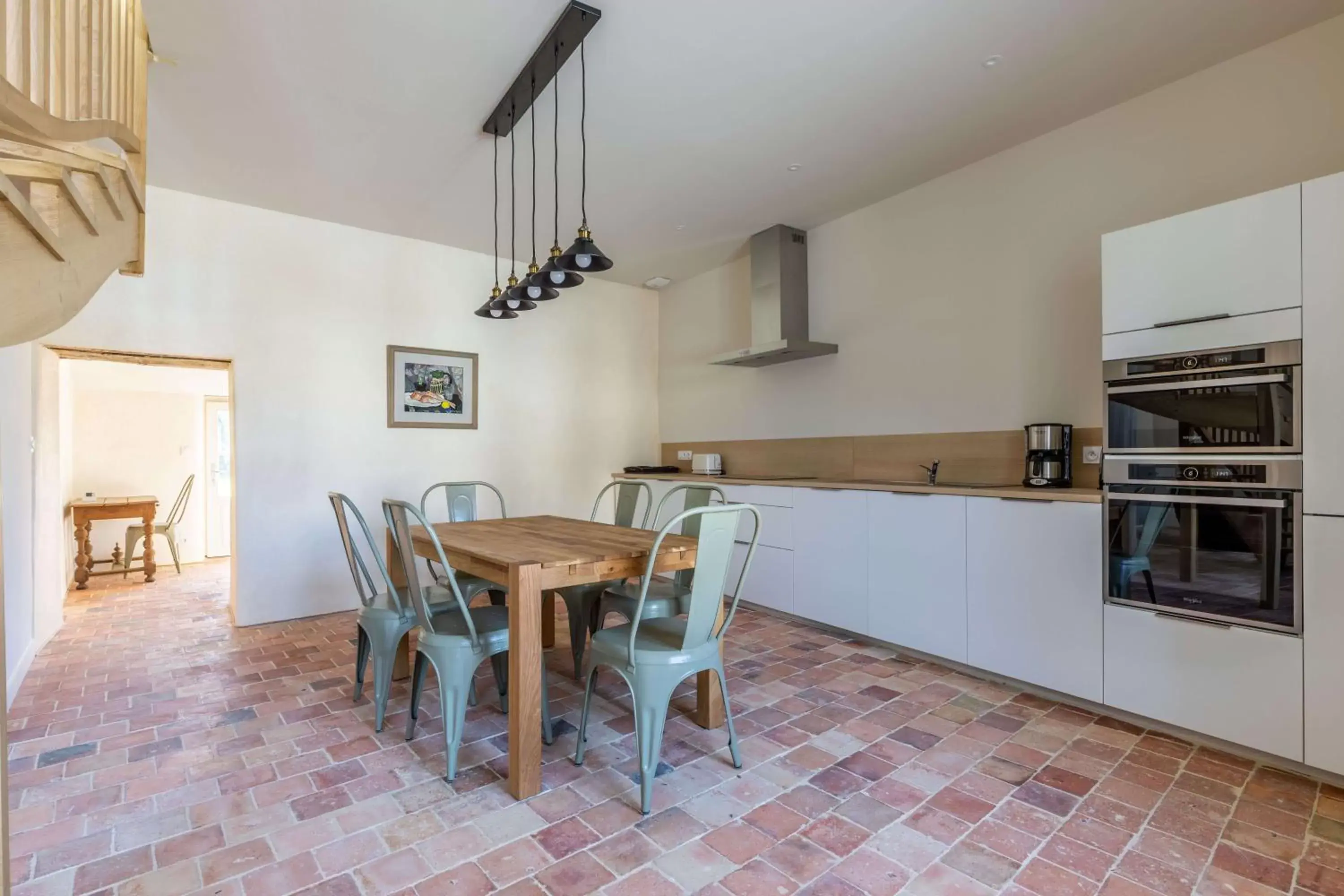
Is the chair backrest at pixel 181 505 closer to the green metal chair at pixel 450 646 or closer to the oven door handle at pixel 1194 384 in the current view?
the green metal chair at pixel 450 646

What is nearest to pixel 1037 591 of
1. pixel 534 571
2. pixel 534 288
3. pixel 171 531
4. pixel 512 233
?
pixel 534 571

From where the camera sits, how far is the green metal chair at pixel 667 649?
6.31 feet

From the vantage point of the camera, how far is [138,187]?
2.06 meters

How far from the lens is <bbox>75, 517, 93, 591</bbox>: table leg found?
16.7 feet

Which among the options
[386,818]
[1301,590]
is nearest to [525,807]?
[386,818]

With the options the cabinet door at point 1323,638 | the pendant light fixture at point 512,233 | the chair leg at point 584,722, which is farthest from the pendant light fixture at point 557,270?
the cabinet door at point 1323,638

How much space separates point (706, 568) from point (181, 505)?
6161 millimetres

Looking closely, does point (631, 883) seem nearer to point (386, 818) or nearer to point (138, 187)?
point (386, 818)

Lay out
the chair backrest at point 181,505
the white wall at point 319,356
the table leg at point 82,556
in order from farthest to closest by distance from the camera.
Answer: the chair backrest at point 181,505
the table leg at point 82,556
the white wall at point 319,356

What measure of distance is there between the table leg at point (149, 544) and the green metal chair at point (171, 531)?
0.04 m

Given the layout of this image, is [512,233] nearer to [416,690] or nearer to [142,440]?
[416,690]

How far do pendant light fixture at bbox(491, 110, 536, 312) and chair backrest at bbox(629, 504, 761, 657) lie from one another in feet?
5.16

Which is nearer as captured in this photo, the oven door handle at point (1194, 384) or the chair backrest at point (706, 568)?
the chair backrest at point (706, 568)

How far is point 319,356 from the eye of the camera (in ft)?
13.8
